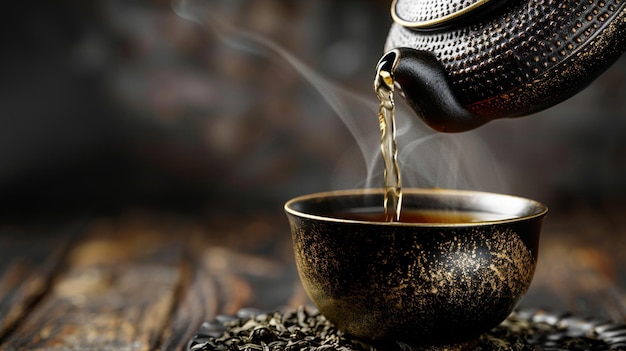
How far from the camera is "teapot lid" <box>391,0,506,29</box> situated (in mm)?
993

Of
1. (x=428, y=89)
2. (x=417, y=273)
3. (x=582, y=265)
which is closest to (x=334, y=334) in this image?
(x=417, y=273)

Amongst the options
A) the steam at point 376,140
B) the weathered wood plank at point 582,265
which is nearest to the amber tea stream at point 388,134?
the weathered wood plank at point 582,265

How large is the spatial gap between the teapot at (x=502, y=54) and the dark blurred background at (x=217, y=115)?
1.44m

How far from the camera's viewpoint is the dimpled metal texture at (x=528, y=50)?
0.98 meters

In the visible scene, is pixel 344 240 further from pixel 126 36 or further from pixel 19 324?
pixel 126 36

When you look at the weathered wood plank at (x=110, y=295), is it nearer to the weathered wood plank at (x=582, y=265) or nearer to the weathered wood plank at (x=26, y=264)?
the weathered wood plank at (x=26, y=264)

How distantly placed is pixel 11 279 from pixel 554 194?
177 cm

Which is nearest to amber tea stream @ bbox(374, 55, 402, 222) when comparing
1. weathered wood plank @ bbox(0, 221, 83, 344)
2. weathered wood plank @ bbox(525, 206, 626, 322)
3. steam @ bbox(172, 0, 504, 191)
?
weathered wood plank @ bbox(525, 206, 626, 322)

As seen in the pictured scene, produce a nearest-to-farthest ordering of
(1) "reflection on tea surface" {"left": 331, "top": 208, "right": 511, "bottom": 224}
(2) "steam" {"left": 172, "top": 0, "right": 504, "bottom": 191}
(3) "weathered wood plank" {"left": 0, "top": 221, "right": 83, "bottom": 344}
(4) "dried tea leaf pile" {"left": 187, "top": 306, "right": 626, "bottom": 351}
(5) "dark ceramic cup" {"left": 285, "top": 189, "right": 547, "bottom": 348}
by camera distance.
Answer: (5) "dark ceramic cup" {"left": 285, "top": 189, "right": 547, "bottom": 348}
(4) "dried tea leaf pile" {"left": 187, "top": 306, "right": 626, "bottom": 351}
(1) "reflection on tea surface" {"left": 331, "top": 208, "right": 511, "bottom": 224}
(3) "weathered wood plank" {"left": 0, "top": 221, "right": 83, "bottom": 344}
(2) "steam" {"left": 172, "top": 0, "right": 504, "bottom": 191}

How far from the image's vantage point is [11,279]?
5.71ft

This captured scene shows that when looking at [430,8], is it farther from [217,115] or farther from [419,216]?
[217,115]

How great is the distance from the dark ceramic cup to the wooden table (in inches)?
16.1

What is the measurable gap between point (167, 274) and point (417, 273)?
1.00 meters

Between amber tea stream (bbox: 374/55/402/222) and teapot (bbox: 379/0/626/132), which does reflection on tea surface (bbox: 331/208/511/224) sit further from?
teapot (bbox: 379/0/626/132)
